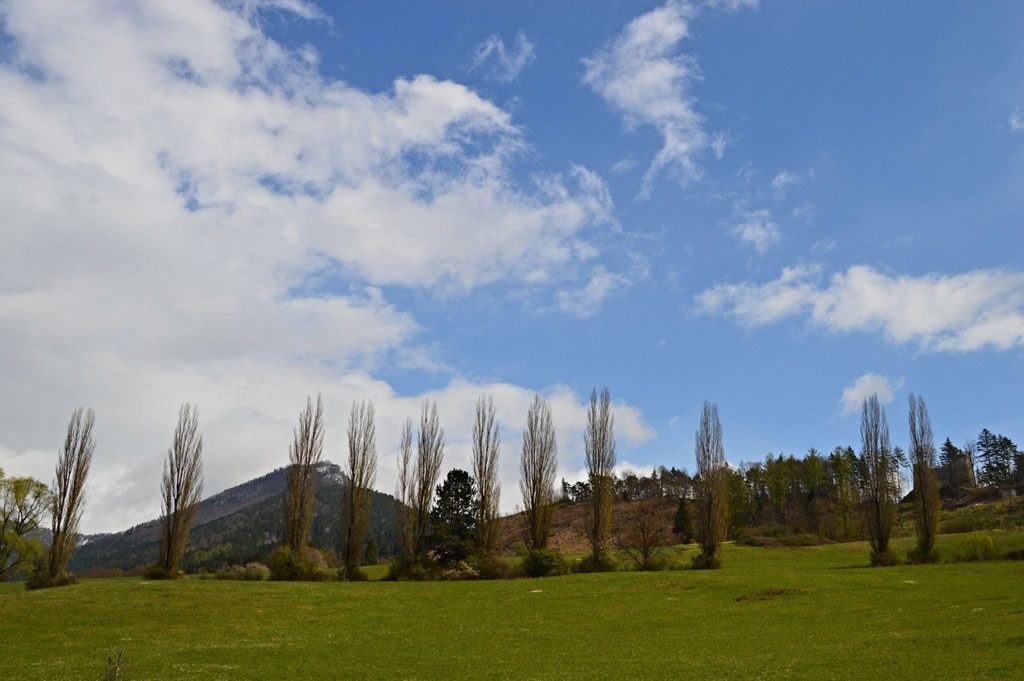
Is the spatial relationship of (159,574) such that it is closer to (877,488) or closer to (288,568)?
(288,568)

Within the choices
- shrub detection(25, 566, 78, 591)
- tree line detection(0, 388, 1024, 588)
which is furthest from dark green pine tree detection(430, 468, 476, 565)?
shrub detection(25, 566, 78, 591)

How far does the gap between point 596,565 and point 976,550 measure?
2432 cm

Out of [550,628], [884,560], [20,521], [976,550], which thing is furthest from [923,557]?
[20,521]

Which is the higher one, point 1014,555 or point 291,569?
point 291,569

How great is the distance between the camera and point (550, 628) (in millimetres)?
21266

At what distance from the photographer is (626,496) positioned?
13288 cm

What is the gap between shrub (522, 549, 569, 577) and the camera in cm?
3606

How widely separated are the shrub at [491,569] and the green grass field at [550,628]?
4.33 m

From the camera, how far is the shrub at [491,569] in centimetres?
3619

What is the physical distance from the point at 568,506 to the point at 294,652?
358 feet

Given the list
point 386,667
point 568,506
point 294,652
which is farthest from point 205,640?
point 568,506

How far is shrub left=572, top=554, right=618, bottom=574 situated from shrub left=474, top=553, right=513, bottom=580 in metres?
3.93

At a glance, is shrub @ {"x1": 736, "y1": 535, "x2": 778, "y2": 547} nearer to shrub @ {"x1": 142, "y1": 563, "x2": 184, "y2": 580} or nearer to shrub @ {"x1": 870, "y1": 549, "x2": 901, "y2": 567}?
shrub @ {"x1": 870, "y1": 549, "x2": 901, "y2": 567}

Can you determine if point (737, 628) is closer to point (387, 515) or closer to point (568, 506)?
point (568, 506)
